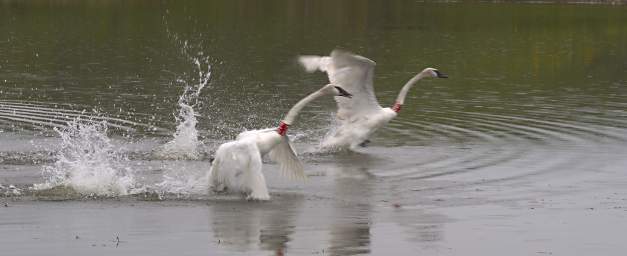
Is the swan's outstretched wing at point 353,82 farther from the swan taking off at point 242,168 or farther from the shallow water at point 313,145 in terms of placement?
the swan taking off at point 242,168

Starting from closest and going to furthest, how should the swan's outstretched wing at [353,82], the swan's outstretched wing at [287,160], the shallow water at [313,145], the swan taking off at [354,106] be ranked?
the shallow water at [313,145]
the swan's outstretched wing at [287,160]
the swan taking off at [354,106]
the swan's outstretched wing at [353,82]

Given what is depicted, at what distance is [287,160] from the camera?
15.1 meters

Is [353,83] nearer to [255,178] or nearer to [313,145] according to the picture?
[313,145]

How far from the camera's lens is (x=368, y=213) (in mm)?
13500

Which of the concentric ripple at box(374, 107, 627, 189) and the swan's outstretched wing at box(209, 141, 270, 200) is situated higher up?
the swan's outstretched wing at box(209, 141, 270, 200)

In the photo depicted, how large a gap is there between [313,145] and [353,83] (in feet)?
3.73

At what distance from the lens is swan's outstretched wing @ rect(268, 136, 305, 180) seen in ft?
49.4

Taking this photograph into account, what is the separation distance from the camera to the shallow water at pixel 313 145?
1217 cm

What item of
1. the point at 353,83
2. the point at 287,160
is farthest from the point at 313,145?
the point at 287,160

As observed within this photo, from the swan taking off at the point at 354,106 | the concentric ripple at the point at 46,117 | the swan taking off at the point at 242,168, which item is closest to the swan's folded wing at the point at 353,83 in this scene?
the swan taking off at the point at 354,106

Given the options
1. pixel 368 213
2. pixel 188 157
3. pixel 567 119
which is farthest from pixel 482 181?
pixel 567 119

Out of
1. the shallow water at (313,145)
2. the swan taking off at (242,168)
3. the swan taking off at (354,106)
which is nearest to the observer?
the shallow water at (313,145)

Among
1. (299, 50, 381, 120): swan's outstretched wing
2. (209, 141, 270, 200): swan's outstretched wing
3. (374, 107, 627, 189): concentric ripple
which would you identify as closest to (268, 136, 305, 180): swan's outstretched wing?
(209, 141, 270, 200): swan's outstretched wing

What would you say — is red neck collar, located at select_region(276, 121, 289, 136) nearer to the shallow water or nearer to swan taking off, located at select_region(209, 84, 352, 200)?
swan taking off, located at select_region(209, 84, 352, 200)
